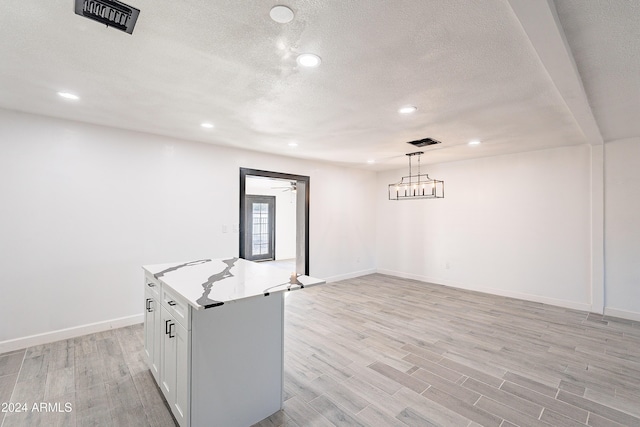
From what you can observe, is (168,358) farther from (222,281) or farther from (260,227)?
(260,227)

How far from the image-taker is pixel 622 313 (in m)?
3.96

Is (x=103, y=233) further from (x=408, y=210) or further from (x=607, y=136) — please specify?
(x=607, y=136)

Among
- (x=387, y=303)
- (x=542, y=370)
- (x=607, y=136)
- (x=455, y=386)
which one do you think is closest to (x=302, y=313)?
(x=387, y=303)

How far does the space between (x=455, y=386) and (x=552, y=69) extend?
2472 millimetres

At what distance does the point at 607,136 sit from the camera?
3812 mm

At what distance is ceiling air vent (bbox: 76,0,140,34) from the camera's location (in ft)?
4.84

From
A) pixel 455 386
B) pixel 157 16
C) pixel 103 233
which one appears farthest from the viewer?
pixel 103 233

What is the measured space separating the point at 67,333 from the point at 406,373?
12.1 ft

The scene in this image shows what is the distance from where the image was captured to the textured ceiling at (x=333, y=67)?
1554mm

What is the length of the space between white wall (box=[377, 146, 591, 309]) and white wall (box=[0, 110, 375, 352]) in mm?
3827

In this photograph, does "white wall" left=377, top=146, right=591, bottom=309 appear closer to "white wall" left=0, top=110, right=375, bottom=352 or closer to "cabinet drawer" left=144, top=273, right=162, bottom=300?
"white wall" left=0, top=110, right=375, bottom=352

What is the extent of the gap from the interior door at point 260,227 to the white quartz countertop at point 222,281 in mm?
6180

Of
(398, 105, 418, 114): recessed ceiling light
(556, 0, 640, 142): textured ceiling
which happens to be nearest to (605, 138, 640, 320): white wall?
(556, 0, 640, 142): textured ceiling

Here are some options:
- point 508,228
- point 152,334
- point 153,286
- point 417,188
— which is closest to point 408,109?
point 417,188
